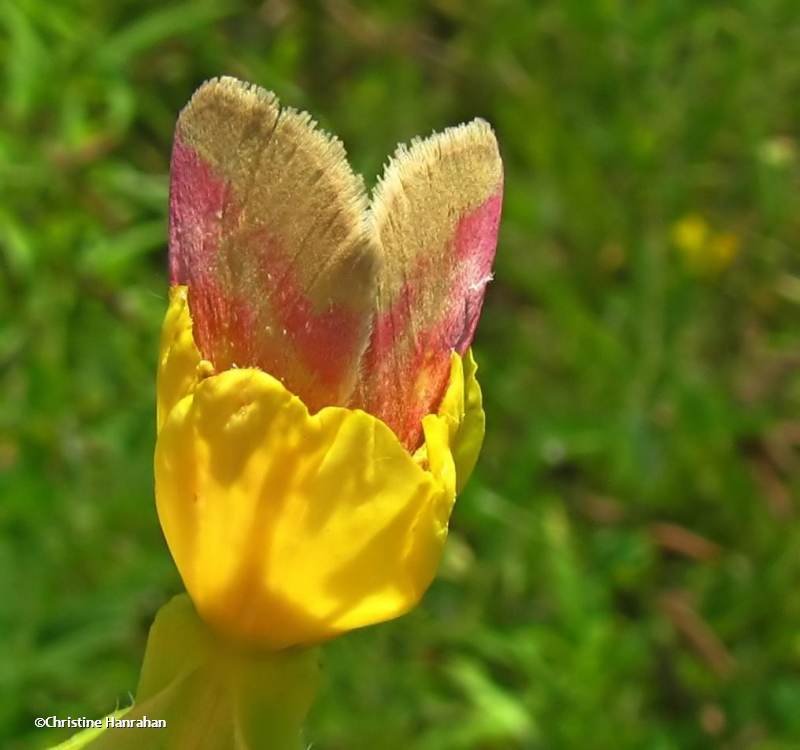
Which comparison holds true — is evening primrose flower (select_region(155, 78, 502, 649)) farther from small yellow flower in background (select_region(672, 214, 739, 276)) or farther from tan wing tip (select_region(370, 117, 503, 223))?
small yellow flower in background (select_region(672, 214, 739, 276))

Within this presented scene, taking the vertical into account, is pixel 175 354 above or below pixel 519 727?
above

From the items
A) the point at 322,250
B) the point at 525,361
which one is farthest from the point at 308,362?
the point at 525,361

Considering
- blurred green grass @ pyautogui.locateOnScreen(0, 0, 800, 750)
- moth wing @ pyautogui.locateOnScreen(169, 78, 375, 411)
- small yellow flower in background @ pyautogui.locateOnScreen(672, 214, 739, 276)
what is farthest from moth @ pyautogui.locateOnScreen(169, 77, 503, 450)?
small yellow flower in background @ pyautogui.locateOnScreen(672, 214, 739, 276)

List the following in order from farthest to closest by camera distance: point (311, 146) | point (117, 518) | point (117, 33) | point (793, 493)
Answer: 1. point (793, 493)
2. point (117, 33)
3. point (117, 518)
4. point (311, 146)

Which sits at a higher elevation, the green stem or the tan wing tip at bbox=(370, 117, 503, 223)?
the tan wing tip at bbox=(370, 117, 503, 223)

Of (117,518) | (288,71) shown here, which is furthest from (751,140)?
(117,518)

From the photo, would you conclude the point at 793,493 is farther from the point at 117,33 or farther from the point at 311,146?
the point at 311,146
